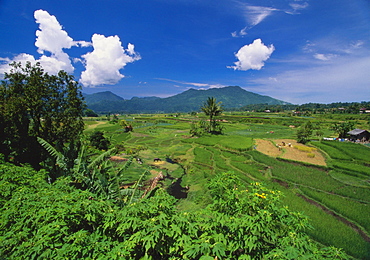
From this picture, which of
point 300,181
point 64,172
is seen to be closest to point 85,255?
point 64,172

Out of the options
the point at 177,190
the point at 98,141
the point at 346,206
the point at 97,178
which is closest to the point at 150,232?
the point at 97,178

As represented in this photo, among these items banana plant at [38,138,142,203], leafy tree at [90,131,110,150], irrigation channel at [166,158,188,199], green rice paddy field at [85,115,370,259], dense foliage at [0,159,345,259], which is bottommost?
irrigation channel at [166,158,188,199]

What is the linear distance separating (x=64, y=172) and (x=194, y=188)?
33.9 ft

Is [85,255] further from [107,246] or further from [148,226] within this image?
[148,226]

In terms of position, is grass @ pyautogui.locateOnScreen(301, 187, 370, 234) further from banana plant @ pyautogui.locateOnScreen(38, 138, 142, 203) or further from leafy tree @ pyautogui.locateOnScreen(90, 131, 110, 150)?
leafy tree @ pyautogui.locateOnScreen(90, 131, 110, 150)

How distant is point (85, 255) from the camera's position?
3355 millimetres

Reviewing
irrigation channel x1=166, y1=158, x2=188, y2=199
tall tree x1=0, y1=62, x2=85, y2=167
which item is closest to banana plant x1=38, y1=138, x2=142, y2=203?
tall tree x1=0, y1=62, x2=85, y2=167

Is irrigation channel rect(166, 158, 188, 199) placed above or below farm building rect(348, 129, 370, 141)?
below

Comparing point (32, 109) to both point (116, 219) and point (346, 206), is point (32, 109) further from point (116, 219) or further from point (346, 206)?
point (346, 206)

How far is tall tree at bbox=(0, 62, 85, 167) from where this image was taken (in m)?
11.3

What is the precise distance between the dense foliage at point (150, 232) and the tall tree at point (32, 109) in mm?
8639

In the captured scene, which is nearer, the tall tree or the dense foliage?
the dense foliage

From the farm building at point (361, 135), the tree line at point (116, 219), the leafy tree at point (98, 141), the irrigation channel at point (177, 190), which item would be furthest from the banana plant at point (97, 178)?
the farm building at point (361, 135)

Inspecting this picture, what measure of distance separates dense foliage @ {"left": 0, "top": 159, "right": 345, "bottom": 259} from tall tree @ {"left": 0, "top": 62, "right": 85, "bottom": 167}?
864 cm
